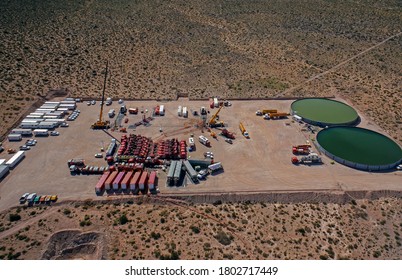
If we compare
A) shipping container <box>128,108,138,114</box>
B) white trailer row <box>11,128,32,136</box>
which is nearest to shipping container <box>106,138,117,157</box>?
shipping container <box>128,108,138,114</box>

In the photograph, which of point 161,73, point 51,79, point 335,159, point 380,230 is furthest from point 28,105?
point 380,230

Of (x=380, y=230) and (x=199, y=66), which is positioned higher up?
(x=199, y=66)

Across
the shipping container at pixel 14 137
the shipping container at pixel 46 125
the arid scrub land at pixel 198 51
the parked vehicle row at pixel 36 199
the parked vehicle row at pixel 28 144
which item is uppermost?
the arid scrub land at pixel 198 51

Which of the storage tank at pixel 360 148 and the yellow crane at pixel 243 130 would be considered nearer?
the storage tank at pixel 360 148

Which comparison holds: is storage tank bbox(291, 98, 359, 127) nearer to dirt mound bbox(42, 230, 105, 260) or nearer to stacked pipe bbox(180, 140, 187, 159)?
stacked pipe bbox(180, 140, 187, 159)

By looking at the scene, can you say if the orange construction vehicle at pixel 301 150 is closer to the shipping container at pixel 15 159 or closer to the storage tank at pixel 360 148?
the storage tank at pixel 360 148

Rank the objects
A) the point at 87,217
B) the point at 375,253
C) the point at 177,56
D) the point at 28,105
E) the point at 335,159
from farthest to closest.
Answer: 1. the point at 177,56
2. the point at 28,105
3. the point at 335,159
4. the point at 87,217
5. the point at 375,253

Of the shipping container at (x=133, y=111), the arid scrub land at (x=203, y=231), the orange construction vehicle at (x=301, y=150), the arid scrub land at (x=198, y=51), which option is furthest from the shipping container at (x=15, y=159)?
the orange construction vehicle at (x=301, y=150)

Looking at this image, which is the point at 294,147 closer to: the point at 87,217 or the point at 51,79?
the point at 87,217
